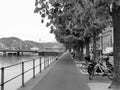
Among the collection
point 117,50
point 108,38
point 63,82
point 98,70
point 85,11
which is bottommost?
point 63,82

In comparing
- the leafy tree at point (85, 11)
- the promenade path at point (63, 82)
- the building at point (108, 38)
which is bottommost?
the promenade path at point (63, 82)

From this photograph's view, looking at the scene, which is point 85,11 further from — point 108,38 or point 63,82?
point 108,38

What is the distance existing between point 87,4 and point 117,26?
258 centimetres

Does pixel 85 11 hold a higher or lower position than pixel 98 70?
higher

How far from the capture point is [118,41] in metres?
9.35

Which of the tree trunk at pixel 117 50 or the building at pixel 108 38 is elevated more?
the building at pixel 108 38

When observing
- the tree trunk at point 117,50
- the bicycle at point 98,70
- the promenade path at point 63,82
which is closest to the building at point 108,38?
the promenade path at point 63,82

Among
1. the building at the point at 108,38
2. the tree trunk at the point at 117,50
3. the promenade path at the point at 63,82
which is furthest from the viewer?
the building at the point at 108,38

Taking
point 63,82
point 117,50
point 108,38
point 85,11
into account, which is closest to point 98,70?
point 63,82

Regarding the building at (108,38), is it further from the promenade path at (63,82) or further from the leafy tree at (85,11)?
the leafy tree at (85,11)

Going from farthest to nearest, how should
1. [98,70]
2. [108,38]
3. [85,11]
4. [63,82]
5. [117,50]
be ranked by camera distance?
[108,38]
[98,70]
[63,82]
[117,50]
[85,11]

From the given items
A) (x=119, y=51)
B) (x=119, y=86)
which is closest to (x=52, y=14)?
(x=119, y=51)

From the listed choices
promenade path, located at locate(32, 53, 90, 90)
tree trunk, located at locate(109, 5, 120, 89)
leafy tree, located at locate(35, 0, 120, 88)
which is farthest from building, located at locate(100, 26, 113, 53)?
tree trunk, located at locate(109, 5, 120, 89)

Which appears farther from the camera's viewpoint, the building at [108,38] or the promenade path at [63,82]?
the building at [108,38]
